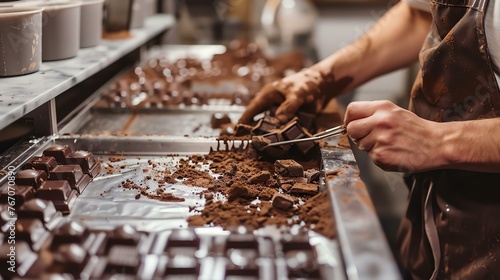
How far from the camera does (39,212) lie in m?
1.15

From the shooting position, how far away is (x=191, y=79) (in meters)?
2.77

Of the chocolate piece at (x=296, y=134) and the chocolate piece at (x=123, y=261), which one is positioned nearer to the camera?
the chocolate piece at (x=123, y=261)

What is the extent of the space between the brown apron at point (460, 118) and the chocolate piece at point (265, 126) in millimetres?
486

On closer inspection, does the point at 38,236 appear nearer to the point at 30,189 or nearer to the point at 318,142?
the point at 30,189

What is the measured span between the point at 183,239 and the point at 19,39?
900 millimetres

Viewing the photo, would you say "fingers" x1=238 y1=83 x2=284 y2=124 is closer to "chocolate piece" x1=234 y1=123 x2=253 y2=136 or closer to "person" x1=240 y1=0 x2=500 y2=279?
"person" x1=240 y1=0 x2=500 y2=279

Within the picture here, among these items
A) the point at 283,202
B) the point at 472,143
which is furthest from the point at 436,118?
the point at 283,202

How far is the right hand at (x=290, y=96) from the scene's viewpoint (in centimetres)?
183

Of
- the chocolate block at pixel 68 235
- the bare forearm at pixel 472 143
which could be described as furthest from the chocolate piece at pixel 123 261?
the bare forearm at pixel 472 143

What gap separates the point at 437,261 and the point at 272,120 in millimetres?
682

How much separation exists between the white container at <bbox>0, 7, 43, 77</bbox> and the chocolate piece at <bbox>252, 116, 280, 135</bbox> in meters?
0.75

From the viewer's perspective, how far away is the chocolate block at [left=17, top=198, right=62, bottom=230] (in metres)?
1.15

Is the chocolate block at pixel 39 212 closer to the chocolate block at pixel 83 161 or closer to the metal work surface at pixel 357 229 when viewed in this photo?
the chocolate block at pixel 83 161

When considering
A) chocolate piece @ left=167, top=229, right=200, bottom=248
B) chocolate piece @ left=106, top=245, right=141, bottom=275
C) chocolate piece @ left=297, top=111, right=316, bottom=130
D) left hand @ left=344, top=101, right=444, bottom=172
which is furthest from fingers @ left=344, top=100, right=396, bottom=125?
chocolate piece @ left=106, top=245, right=141, bottom=275
